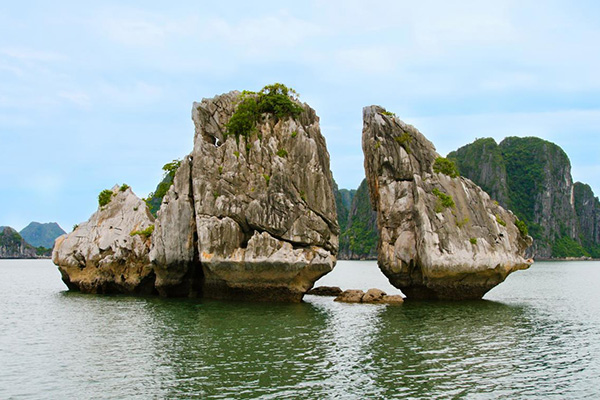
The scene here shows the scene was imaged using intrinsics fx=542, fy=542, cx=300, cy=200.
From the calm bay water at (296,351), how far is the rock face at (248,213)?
99.9 inches

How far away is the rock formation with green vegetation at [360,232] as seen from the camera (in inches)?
6806

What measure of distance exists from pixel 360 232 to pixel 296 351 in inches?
6095

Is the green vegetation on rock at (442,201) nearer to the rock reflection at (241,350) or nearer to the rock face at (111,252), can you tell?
the rock reflection at (241,350)

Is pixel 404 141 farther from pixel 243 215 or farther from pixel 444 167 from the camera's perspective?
pixel 243 215

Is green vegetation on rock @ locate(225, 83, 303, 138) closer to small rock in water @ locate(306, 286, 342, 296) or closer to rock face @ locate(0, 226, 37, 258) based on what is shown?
small rock in water @ locate(306, 286, 342, 296)

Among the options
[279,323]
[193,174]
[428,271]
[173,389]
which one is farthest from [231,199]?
[173,389]

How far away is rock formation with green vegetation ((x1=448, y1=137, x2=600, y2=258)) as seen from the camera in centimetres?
17012

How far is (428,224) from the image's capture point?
36.3 m

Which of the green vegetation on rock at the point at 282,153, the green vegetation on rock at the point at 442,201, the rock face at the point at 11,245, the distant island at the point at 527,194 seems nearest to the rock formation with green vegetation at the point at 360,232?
the distant island at the point at 527,194

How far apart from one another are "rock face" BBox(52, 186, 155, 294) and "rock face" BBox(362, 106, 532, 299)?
18.4 m

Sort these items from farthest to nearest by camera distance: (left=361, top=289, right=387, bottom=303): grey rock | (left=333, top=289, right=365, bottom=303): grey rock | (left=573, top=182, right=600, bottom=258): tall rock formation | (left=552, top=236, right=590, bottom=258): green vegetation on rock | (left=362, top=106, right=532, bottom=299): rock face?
(left=573, top=182, right=600, bottom=258): tall rock formation
(left=552, top=236, right=590, bottom=258): green vegetation on rock
(left=333, top=289, right=365, bottom=303): grey rock
(left=361, top=289, right=387, bottom=303): grey rock
(left=362, top=106, right=532, bottom=299): rock face

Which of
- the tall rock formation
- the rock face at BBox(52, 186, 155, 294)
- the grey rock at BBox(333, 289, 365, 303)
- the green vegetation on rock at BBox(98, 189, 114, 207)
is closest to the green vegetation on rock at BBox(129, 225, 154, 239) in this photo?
the rock face at BBox(52, 186, 155, 294)

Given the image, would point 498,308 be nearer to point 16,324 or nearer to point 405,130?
point 405,130

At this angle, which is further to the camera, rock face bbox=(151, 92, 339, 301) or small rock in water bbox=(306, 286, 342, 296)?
small rock in water bbox=(306, 286, 342, 296)
